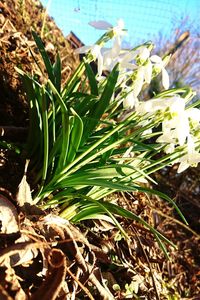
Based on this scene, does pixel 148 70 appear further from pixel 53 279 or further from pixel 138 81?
pixel 53 279

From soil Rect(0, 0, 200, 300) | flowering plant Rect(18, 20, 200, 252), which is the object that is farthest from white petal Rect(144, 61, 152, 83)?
soil Rect(0, 0, 200, 300)

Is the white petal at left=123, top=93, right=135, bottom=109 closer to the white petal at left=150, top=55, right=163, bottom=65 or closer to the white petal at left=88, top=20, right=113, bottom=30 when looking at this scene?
the white petal at left=150, top=55, right=163, bottom=65

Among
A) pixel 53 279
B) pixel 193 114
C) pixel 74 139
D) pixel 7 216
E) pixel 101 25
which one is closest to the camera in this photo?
pixel 53 279

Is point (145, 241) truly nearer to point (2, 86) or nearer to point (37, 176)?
point (37, 176)

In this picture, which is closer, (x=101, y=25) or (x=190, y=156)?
(x=190, y=156)

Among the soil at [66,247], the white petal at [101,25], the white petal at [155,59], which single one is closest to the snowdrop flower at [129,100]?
the white petal at [155,59]

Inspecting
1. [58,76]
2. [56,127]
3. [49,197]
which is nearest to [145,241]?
[49,197]

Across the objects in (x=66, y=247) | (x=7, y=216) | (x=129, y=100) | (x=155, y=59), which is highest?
(x=155, y=59)

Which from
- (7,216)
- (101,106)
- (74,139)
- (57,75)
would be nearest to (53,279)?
(7,216)
